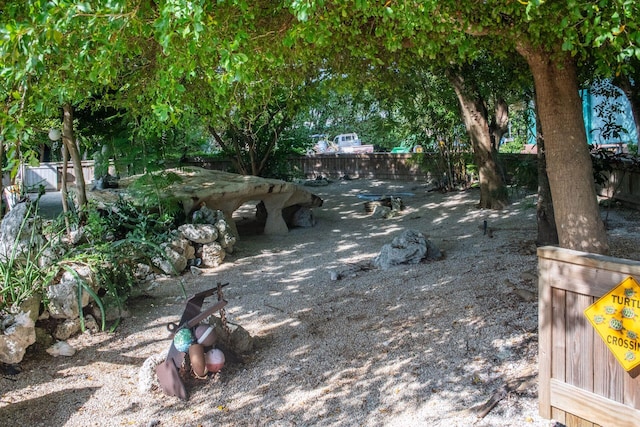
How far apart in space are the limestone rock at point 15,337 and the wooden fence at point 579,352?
161 inches

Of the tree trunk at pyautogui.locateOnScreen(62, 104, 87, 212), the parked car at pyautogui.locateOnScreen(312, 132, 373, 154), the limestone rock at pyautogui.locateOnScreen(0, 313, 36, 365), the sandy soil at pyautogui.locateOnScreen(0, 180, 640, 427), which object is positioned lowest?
the sandy soil at pyautogui.locateOnScreen(0, 180, 640, 427)

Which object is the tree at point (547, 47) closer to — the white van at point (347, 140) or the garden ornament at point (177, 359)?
the garden ornament at point (177, 359)

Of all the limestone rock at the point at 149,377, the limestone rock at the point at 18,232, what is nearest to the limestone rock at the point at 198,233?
the limestone rock at the point at 18,232

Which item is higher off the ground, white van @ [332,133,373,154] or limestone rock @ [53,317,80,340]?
white van @ [332,133,373,154]

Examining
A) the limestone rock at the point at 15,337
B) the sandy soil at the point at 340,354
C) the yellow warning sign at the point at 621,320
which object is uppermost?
the yellow warning sign at the point at 621,320

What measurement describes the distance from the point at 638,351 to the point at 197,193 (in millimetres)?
8171

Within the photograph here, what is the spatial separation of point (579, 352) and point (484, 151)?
28.4ft

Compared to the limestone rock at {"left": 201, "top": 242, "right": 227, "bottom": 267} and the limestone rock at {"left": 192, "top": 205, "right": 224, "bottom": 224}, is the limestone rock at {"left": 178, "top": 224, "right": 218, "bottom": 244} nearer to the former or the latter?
the limestone rock at {"left": 201, "top": 242, "right": 227, "bottom": 267}

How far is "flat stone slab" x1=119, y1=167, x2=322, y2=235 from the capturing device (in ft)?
32.7

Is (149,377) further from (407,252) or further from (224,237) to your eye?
(224,237)

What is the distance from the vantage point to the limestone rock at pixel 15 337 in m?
4.88

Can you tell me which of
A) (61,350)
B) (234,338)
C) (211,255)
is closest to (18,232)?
(61,350)

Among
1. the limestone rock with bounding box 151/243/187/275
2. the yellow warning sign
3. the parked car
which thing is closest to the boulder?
the limestone rock with bounding box 151/243/187/275

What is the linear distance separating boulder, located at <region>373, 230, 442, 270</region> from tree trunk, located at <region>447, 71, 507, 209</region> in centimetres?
400
